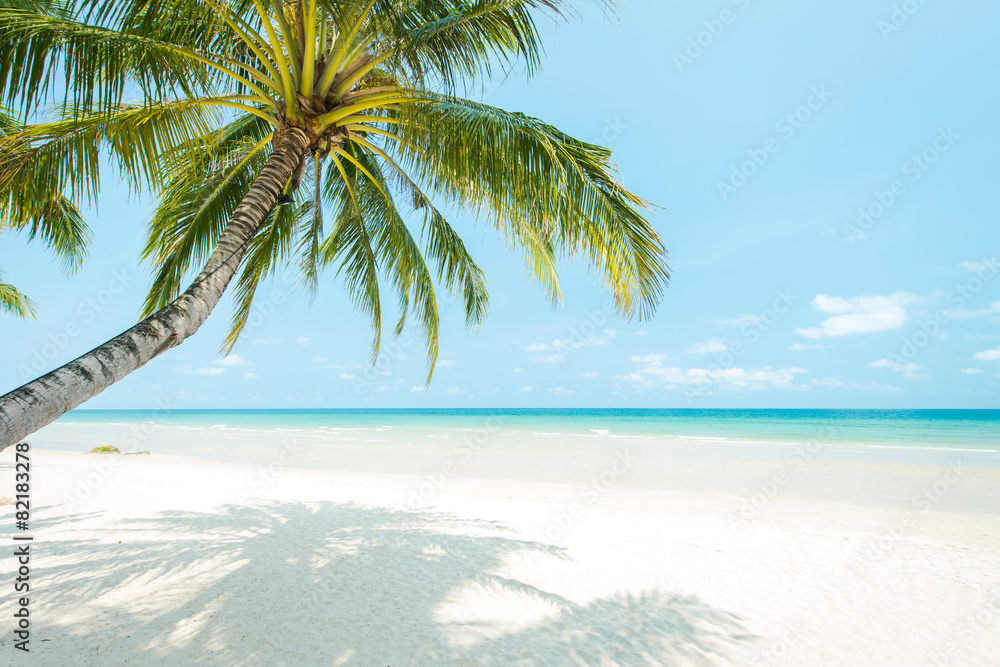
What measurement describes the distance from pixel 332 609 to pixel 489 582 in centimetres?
118

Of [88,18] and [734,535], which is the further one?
[734,535]

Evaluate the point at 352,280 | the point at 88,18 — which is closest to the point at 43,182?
the point at 88,18

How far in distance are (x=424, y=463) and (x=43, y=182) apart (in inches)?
429

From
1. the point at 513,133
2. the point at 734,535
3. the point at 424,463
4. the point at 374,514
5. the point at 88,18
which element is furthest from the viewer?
the point at 424,463

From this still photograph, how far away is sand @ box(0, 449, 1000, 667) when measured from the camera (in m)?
2.84

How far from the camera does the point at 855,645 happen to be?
310 cm

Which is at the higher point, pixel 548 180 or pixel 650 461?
pixel 548 180

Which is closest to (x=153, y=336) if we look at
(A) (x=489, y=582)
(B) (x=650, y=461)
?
(A) (x=489, y=582)

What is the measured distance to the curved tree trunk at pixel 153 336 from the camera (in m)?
1.65

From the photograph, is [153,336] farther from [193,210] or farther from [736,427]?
[736,427]

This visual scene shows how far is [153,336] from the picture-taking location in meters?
2.23

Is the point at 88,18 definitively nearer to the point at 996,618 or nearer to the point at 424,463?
the point at 996,618

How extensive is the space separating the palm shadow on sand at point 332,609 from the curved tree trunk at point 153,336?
64.0 inches

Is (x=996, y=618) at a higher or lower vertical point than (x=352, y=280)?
lower
